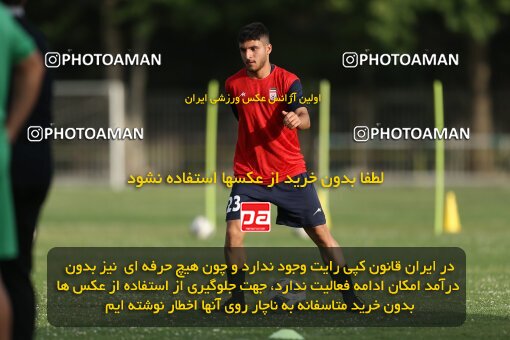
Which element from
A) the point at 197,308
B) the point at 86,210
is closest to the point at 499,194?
the point at 86,210

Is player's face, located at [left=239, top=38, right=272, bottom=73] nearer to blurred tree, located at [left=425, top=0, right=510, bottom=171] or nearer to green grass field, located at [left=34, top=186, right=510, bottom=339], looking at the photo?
green grass field, located at [left=34, top=186, right=510, bottom=339]

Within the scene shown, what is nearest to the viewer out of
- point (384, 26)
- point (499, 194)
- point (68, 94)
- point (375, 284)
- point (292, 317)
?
point (292, 317)

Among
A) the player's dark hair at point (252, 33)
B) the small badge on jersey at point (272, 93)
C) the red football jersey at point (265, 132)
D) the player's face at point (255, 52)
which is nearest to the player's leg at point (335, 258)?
the red football jersey at point (265, 132)

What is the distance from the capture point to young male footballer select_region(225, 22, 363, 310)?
10.7 m

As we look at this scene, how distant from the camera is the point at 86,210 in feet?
94.6

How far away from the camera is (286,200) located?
10.8m

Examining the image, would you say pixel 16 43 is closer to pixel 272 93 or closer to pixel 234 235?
pixel 272 93

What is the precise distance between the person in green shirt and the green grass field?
307 centimetres

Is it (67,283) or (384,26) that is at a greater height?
(384,26)

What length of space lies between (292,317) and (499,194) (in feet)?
80.0

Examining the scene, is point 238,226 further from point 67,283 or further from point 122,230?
point 122,230
